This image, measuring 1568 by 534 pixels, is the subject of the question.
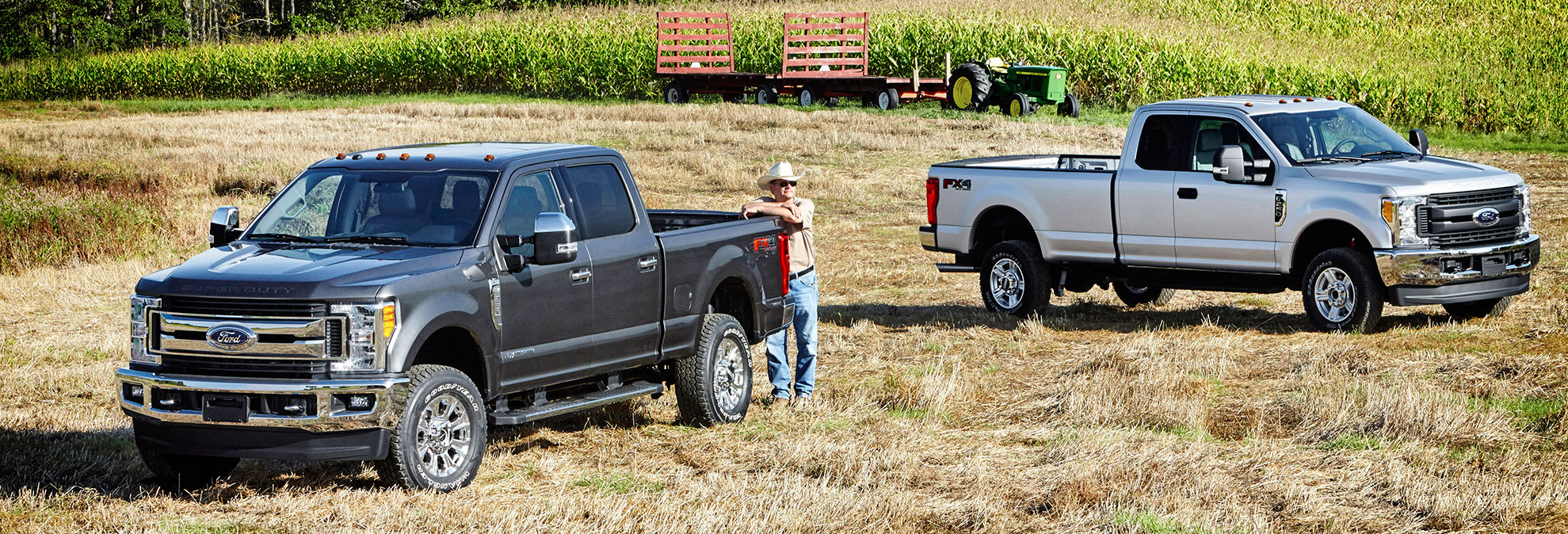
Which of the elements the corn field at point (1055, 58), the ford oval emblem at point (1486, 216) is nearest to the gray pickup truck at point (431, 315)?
the ford oval emblem at point (1486, 216)

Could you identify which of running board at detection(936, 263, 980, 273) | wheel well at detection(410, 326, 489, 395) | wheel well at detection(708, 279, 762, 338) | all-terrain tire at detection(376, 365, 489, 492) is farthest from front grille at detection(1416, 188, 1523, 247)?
all-terrain tire at detection(376, 365, 489, 492)

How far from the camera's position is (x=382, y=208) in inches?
342

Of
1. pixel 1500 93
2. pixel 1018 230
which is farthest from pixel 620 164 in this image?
pixel 1500 93

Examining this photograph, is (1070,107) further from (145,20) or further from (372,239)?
(145,20)

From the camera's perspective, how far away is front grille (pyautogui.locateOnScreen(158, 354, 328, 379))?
24.7 feet

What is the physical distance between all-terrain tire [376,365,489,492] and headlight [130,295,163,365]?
1.24 meters

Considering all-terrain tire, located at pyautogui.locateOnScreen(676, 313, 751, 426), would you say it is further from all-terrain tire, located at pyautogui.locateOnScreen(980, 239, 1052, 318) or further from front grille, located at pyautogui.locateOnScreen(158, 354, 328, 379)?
all-terrain tire, located at pyautogui.locateOnScreen(980, 239, 1052, 318)

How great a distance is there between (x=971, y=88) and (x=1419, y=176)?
23478mm

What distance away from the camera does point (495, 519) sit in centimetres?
748

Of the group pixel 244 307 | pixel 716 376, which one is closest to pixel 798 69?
pixel 716 376

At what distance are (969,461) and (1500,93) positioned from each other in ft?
93.6

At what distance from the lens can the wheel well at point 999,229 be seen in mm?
15172

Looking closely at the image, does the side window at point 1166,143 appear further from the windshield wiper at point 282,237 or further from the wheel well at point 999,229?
the windshield wiper at point 282,237

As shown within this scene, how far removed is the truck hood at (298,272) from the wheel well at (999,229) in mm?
7974
